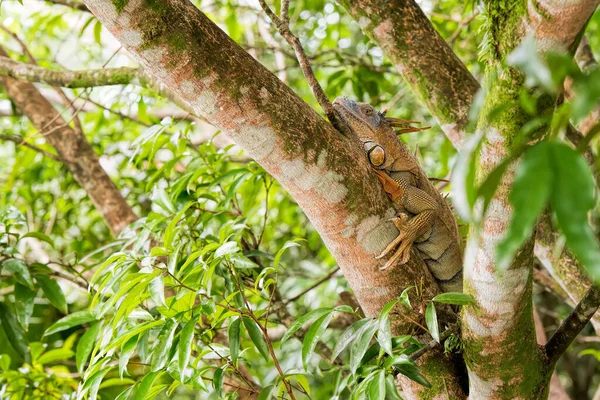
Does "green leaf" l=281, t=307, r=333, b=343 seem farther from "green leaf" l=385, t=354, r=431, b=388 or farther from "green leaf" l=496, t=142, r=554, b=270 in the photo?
"green leaf" l=496, t=142, r=554, b=270

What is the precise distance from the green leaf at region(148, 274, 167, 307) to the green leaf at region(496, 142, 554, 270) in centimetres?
90

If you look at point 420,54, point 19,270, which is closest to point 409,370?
point 420,54

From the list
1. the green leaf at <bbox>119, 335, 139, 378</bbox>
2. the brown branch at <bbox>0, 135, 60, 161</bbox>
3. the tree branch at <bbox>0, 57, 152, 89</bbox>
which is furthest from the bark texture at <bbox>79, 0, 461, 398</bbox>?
the brown branch at <bbox>0, 135, 60, 161</bbox>

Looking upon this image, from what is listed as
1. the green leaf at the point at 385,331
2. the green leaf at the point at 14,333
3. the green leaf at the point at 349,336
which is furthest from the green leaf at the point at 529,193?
the green leaf at the point at 14,333

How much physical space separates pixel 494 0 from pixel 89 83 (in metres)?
1.36

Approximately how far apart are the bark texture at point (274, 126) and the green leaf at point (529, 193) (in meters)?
0.73

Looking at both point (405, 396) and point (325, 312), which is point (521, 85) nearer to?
point (325, 312)

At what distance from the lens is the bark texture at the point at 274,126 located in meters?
1.12

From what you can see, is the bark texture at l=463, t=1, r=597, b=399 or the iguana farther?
the iguana

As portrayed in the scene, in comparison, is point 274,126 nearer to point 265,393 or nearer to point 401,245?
point 401,245

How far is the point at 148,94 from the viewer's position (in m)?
2.32

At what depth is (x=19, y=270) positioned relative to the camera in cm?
183

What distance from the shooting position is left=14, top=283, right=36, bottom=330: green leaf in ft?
6.16

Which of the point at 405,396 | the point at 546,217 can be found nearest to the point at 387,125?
the point at 546,217
